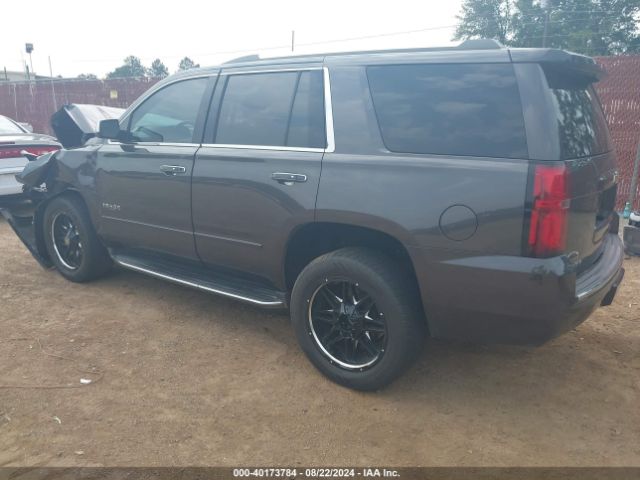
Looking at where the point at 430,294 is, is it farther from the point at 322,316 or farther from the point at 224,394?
the point at 224,394

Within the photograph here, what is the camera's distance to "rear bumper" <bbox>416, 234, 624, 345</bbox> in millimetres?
2582

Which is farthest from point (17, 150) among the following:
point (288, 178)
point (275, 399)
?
point (275, 399)

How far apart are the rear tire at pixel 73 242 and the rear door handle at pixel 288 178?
2268mm

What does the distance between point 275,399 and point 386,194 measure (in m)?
1.37

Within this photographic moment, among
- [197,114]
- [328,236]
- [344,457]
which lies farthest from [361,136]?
[344,457]

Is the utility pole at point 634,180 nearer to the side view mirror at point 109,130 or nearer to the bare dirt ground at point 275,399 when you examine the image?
the bare dirt ground at point 275,399

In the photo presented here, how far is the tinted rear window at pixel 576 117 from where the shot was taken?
267 cm

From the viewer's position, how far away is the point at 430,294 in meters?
2.87

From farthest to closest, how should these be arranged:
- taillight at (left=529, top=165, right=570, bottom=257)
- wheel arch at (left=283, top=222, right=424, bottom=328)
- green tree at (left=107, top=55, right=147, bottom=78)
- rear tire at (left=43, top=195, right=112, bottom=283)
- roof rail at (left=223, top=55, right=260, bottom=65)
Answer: green tree at (left=107, top=55, right=147, bottom=78) → rear tire at (left=43, top=195, right=112, bottom=283) → roof rail at (left=223, top=55, right=260, bottom=65) → wheel arch at (left=283, top=222, right=424, bottom=328) → taillight at (left=529, top=165, right=570, bottom=257)

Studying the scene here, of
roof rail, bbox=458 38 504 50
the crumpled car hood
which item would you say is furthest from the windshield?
roof rail, bbox=458 38 504 50

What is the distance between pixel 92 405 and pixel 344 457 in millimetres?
1495

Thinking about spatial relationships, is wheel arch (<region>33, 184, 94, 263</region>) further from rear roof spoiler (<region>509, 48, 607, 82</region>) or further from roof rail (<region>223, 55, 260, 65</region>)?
rear roof spoiler (<region>509, 48, 607, 82</region>)

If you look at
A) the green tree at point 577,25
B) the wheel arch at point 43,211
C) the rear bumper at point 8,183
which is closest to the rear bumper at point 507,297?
the wheel arch at point 43,211

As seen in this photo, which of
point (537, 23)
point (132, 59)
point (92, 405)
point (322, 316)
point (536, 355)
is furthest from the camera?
point (132, 59)
